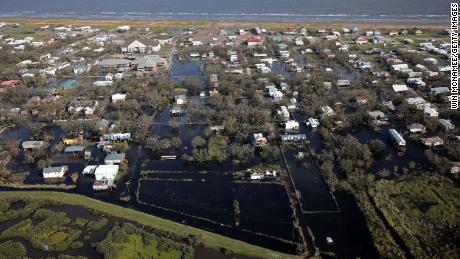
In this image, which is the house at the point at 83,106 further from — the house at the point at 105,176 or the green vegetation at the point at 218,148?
the green vegetation at the point at 218,148

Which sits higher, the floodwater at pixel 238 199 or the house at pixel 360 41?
the house at pixel 360 41

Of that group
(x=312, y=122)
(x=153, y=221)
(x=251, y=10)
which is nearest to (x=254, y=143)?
(x=312, y=122)

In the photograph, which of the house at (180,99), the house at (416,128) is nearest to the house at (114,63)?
the house at (180,99)

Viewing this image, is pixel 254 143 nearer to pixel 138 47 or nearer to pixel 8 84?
pixel 8 84

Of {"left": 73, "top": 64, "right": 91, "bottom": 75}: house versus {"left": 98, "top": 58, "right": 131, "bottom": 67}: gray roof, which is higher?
{"left": 98, "top": 58, "right": 131, "bottom": 67}: gray roof

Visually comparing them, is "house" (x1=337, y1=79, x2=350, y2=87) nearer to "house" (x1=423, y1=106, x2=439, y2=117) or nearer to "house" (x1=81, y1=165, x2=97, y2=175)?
"house" (x1=423, y1=106, x2=439, y2=117)

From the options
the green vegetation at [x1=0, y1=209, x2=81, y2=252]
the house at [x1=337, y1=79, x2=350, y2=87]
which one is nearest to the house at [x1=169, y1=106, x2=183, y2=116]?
the green vegetation at [x1=0, y1=209, x2=81, y2=252]

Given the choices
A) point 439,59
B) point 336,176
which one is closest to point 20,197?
point 336,176
